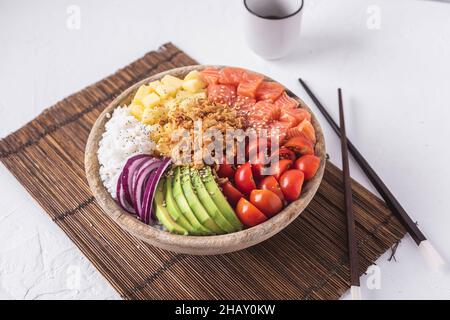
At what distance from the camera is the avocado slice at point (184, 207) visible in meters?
2.26

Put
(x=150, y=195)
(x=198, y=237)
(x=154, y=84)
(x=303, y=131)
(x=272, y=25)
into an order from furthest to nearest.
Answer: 1. (x=272, y=25)
2. (x=154, y=84)
3. (x=303, y=131)
4. (x=150, y=195)
5. (x=198, y=237)

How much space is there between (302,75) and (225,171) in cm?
119

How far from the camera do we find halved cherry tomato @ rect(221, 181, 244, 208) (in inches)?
93.3

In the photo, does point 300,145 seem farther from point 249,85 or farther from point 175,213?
point 175,213

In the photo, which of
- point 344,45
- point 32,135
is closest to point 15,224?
point 32,135

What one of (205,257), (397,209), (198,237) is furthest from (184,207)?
(397,209)

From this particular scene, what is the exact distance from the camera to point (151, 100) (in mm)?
2652

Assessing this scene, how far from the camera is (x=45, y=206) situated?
2742 millimetres

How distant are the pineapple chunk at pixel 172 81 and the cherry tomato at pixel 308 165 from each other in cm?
74

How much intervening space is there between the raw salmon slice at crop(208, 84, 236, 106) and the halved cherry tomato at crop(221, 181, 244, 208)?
1.57 feet

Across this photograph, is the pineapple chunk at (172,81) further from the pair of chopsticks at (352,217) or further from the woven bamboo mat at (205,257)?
the pair of chopsticks at (352,217)
